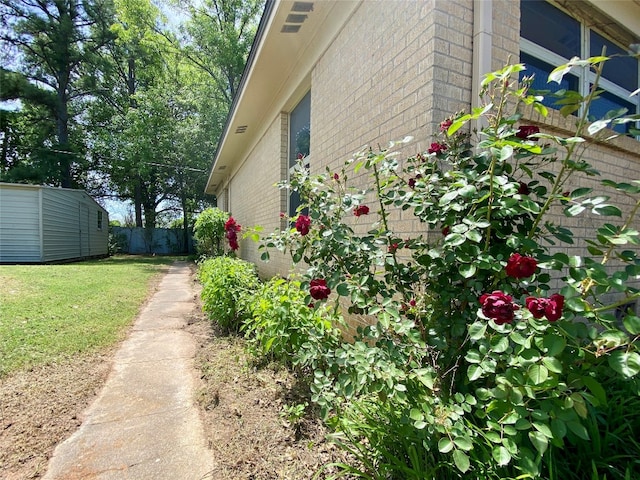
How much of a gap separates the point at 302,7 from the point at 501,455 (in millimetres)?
4378

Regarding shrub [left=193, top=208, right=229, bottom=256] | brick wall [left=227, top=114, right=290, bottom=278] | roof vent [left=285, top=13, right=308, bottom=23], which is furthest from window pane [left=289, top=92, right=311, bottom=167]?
shrub [left=193, top=208, right=229, bottom=256]

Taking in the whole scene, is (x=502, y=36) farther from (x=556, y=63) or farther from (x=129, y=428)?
(x=129, y=428)

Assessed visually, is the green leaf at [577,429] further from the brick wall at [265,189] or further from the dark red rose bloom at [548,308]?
the brick wall at [265,189]

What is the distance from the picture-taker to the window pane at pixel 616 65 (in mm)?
3561

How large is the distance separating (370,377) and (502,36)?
8.77 ft

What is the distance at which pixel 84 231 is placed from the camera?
15883 millimetres

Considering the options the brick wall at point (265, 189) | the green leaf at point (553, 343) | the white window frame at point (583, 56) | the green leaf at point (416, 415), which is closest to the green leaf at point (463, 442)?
the green leaf at point (416, 415)

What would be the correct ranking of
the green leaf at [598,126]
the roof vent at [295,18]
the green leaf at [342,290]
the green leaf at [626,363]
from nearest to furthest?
1. the green leaf at [626,363]
2. the green leaf at [598,126]
3. the green leaf at [342,290]
4. the roof vent at [295,18]

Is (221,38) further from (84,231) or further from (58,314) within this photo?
(58,314)

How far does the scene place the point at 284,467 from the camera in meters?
1.88

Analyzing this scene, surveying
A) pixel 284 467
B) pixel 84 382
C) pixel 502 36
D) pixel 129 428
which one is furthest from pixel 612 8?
pixel 84 382

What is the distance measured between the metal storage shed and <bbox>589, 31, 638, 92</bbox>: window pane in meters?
15.8

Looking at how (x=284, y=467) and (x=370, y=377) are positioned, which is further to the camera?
(x=284, y=467)

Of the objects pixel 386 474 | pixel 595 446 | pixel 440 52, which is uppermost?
pixel 440 52
